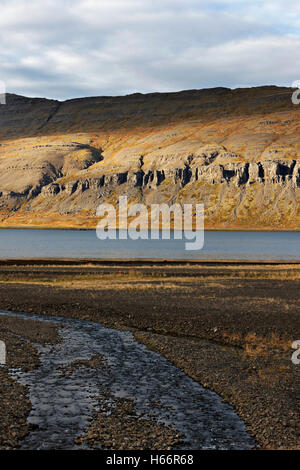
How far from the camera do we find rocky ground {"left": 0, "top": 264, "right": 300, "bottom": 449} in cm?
1572

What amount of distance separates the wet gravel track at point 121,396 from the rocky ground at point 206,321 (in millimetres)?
528

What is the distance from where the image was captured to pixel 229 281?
52.6 metres

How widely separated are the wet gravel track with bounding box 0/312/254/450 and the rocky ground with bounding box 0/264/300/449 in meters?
0.53

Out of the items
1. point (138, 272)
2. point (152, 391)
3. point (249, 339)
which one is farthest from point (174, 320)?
point (138, 272)

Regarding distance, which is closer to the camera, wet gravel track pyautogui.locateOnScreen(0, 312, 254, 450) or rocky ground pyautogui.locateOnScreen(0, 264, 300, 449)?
wet gravel track pyautogui.locateOnScreen(0, 312, 254, 450)

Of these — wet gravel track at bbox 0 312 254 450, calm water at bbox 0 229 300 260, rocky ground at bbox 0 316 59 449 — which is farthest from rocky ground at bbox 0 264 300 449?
calm water at bbox 0 229 300 260

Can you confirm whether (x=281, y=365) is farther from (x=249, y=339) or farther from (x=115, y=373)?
(x=115, y=373)

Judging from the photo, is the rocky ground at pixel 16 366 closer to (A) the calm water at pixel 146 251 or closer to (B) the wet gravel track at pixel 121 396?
(B) the wet gravel track at pixel 121 396

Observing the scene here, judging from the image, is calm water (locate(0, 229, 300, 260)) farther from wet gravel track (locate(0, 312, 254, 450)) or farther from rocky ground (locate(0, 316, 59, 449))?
wet gravel track (locate(0, 312, 254, 450))

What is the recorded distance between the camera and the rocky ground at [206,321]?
15.7 meters

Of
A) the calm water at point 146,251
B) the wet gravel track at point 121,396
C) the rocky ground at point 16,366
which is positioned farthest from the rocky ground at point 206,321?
the calm water at point 146,251

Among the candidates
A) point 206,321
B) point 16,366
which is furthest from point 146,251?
point 16,366

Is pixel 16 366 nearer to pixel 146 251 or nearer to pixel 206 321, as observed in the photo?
pixel 206 321
